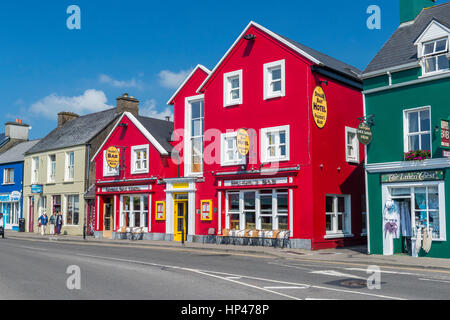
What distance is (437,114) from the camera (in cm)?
1784

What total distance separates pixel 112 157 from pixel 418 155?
65.3 feet

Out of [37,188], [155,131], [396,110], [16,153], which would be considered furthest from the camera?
[16,153]

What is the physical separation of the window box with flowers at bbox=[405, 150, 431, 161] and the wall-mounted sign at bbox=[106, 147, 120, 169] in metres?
19.3

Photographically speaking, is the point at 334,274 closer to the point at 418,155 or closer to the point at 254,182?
the point at 418,155

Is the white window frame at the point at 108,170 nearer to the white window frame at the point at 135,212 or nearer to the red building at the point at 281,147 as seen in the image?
the white window frame at the point at 135,212

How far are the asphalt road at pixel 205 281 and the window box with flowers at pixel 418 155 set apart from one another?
4978mm

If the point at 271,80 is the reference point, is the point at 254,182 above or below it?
below

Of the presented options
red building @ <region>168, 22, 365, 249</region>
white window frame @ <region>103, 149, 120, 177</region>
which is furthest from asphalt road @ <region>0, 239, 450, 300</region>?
white window frame @ <region>103, 149, 120, 177</region>

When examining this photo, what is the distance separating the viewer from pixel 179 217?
27.8m

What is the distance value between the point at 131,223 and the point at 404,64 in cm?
1938

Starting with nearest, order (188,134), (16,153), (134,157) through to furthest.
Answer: (188,134) < (134,157) < (16,153)

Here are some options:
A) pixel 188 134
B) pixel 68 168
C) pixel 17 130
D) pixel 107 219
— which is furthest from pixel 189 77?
pixel 17 130

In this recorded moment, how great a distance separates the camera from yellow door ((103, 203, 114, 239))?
32.0m
